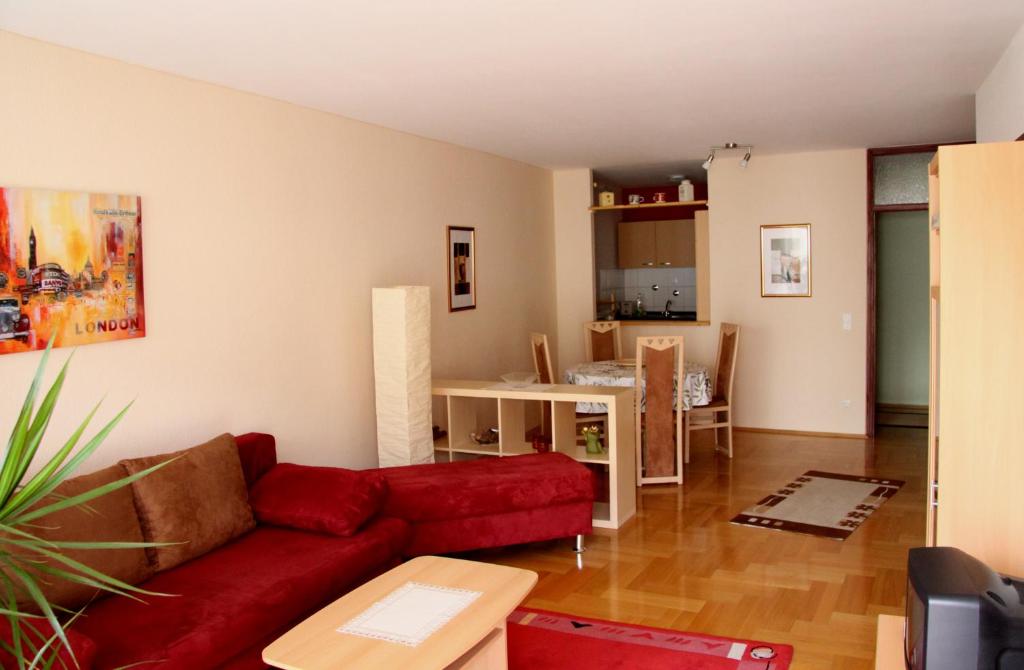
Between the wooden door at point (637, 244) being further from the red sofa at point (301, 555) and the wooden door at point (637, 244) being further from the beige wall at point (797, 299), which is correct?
the red sofa at point (301, 555)

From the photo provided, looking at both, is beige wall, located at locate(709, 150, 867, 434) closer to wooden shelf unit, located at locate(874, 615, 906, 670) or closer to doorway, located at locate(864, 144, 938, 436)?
doorway, located at locate(864, 144, 938, 436)

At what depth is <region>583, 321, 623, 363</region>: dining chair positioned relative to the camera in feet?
24.5

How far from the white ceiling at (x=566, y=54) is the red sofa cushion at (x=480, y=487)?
195 cm

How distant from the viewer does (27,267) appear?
125 inches

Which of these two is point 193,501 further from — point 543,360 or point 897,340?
point 897,340

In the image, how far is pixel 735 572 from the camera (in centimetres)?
426

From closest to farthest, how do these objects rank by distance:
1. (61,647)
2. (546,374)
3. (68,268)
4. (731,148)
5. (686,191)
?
(61,647), (68,268), (546,374), (731,148), (686,191)

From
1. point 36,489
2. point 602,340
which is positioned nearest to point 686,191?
point 602,340

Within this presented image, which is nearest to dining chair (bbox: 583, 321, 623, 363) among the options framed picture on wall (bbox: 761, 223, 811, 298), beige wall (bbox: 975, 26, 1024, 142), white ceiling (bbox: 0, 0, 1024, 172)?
framed picture on wall (bbox: 761, 223, 811, 298)

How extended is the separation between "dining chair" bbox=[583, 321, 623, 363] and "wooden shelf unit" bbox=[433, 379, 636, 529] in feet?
6.50

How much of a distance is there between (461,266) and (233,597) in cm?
366

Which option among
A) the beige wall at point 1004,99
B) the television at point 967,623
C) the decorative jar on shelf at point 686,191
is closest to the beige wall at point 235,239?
the decorative jar on shelf at point 686,191

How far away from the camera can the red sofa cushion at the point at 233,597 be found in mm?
2641

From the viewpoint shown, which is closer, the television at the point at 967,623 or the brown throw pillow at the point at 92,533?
the television at the point at 967,623
